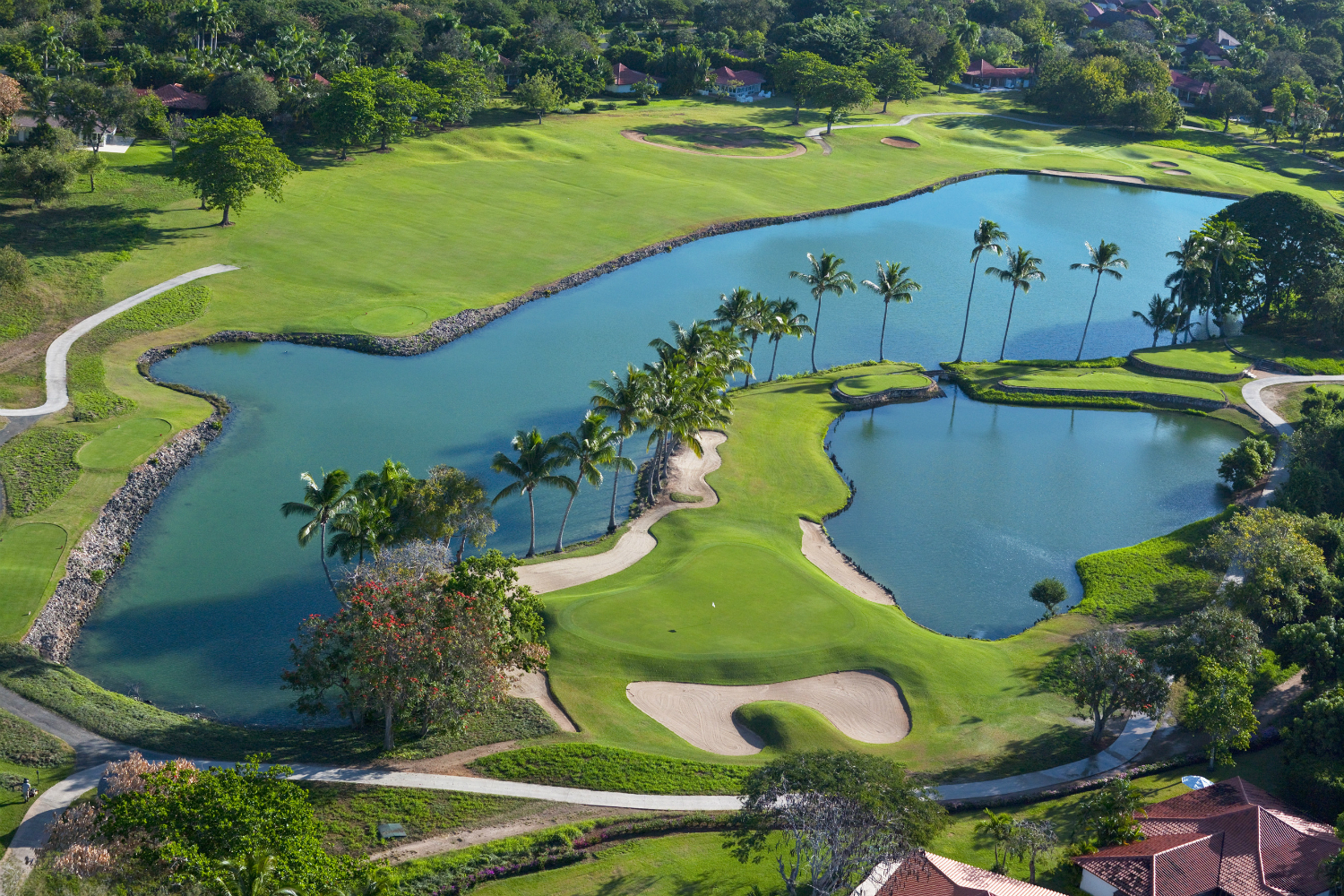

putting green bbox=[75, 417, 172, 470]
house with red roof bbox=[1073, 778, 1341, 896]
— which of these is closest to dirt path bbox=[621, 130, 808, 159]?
putting green bbox=[75, 417, 172, 470]

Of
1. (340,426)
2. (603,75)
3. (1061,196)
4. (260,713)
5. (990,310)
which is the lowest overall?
(260,713)

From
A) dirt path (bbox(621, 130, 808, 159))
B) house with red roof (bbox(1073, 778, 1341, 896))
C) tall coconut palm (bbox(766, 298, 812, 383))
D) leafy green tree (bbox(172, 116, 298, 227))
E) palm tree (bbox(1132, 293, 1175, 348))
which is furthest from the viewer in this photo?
dirt path (bbox(621, 130, 808, 159))

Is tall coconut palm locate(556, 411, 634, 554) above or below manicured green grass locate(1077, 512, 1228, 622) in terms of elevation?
above

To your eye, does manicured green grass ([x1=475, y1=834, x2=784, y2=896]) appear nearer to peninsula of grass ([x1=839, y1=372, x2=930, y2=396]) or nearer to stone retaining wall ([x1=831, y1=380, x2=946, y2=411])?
stone retaining wall ([x1=831, y1=380, x2=946, y2=411])

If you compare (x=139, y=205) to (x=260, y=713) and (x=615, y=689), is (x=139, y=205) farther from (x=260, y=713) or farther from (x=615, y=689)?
(x=615, y=689)

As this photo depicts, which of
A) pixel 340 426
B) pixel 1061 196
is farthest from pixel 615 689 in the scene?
pixel 1061 196

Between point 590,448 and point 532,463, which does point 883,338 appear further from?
point 532,463

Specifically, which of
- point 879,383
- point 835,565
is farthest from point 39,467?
point 879,383
